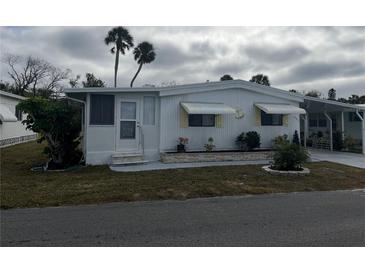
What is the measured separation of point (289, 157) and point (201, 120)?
161 inches

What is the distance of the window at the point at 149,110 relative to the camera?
10.7 m

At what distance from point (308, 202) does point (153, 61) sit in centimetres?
2649

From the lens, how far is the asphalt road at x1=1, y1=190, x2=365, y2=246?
366 cm

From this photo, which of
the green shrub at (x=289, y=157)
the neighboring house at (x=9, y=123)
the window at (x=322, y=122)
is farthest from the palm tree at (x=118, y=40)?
the green shrub at (x=289, y=157)

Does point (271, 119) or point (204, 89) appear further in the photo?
point (271, 119)

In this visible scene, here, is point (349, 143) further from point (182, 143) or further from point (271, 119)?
point (182, 143)

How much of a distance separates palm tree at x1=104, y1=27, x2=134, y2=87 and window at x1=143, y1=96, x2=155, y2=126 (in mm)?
19269

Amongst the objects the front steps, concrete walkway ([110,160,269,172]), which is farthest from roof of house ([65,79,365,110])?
concrete walkway ([110,160,269,172])

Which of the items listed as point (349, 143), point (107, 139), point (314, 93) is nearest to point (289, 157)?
point (107, 139)

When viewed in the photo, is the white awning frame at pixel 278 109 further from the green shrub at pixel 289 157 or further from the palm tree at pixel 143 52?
the palm tree at pixel 143 52

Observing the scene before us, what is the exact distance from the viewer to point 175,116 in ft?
36.0

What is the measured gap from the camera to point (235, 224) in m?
4.32

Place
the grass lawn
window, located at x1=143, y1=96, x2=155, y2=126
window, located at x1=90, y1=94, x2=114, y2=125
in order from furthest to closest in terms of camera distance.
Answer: window, located at x1=143, y1=96, x2=155, y2=126 < window, located at x1=90, y1=94, x2=114, y2=125 < the grass lawn

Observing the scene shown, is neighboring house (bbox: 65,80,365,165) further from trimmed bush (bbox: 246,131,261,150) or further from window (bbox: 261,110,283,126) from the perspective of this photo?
trimmed bush (bbox: 246,131,261,150)
